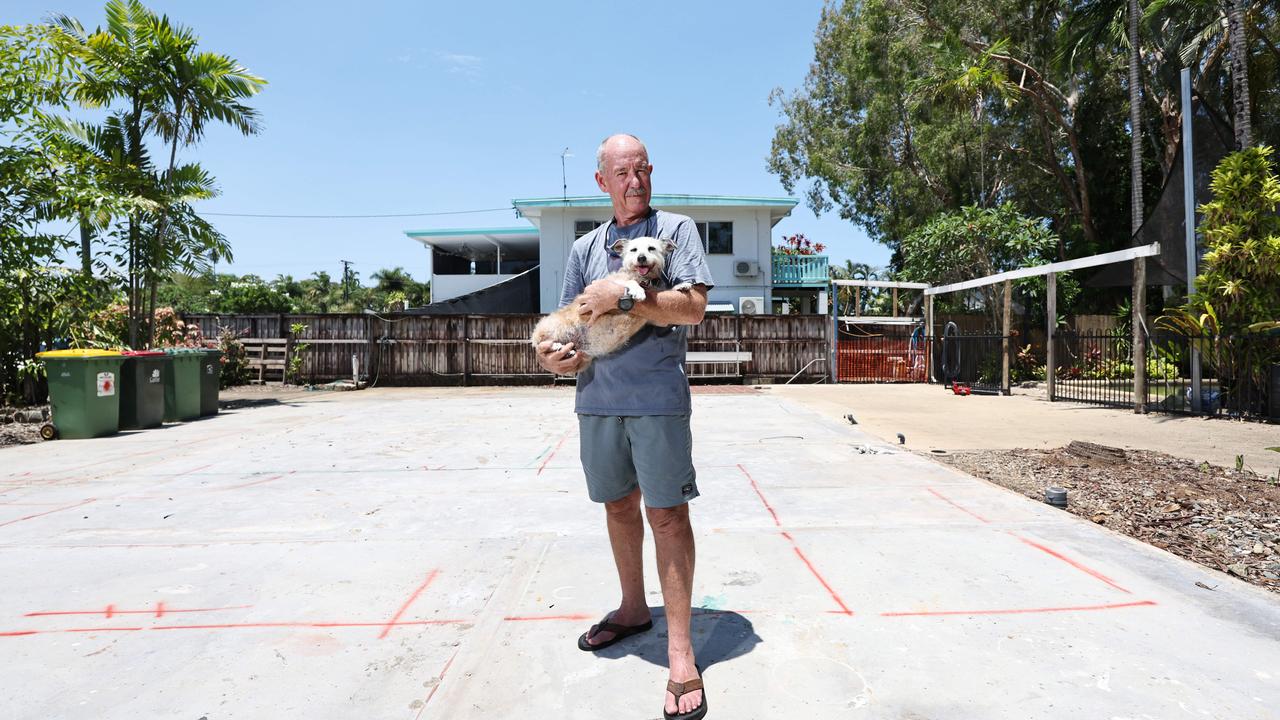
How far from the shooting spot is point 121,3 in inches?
416

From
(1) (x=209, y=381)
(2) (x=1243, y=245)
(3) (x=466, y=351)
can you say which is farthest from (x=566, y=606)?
(3) (x=466, y=351)

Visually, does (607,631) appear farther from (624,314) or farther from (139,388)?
(139,388)

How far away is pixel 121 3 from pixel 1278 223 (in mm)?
17027

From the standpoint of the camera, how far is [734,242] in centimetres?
2156

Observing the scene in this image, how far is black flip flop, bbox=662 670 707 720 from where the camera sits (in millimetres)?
1954

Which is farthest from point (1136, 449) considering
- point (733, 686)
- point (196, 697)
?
point (196, 697)

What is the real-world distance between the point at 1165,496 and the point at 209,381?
1220 cm

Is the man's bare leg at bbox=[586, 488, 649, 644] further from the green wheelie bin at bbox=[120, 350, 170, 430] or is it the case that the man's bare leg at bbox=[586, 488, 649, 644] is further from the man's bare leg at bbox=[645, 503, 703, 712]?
the green wheelie bin at bbox=[120, 350, 170, 430]

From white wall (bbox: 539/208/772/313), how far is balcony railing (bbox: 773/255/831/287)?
235cm

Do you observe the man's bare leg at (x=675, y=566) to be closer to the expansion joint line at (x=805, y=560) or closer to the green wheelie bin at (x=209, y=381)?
the expansion joint line at (x=805, y=560)

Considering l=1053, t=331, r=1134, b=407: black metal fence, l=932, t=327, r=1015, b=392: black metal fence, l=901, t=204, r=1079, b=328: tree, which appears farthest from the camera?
l=901, t=204, r=1079, b=328: tree

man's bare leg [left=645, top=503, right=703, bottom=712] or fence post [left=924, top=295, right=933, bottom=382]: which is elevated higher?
fence post [left=924, top=295, right=933, bottom=382]

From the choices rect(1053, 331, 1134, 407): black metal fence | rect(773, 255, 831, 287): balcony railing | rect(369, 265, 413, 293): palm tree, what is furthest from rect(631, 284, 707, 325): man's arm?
rect(369, 265, 413, 293): palm tree

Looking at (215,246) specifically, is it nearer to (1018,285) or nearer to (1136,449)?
(1136,449)
